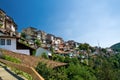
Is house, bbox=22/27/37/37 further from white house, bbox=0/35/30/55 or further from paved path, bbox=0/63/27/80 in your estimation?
paved path, bbox=0/63/27/80

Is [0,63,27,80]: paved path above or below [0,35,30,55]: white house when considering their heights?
below

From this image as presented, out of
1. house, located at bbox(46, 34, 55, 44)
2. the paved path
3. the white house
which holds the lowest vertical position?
the paved path

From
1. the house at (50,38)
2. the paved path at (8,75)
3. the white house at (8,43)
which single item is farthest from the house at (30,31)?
the paved path at (8,75)

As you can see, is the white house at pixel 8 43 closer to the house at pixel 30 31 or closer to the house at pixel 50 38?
the house at pixel 30 31

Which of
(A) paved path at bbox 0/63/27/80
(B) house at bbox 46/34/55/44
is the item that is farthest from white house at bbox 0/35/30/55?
(B) house at bbox 46/34/55/44

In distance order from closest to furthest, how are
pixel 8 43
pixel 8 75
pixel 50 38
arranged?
pixel 8 75 < pixel 8 43 < pixel 50 38

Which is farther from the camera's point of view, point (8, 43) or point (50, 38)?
point (50, 38)

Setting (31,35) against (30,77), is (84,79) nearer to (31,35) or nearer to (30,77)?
(30,77)

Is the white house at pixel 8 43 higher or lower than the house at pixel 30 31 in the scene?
lower

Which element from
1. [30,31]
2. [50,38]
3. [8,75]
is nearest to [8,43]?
[8,75]

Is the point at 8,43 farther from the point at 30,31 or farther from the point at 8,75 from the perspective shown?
the point at 30,31

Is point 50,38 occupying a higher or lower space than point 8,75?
higher

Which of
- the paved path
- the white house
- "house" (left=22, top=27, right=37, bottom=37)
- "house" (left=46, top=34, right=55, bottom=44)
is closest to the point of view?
the paved path

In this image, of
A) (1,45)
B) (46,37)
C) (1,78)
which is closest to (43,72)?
(1,78)
